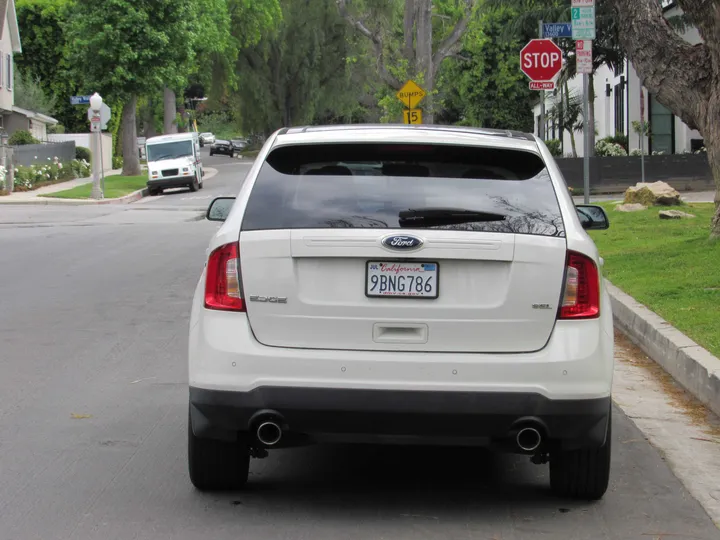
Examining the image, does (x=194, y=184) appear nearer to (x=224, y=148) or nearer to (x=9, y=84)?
(x=9, y=84)

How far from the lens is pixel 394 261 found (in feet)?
16.3

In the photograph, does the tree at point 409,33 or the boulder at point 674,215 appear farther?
the tree at point 409,33

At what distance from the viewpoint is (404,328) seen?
4.97m

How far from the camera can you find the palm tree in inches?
1452

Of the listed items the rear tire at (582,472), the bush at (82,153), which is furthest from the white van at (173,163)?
the rear tire at (582,472)

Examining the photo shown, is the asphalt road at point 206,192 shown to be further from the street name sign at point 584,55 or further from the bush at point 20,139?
the street name sign at point 584,55

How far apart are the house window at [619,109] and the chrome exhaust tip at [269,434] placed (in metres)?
36.6

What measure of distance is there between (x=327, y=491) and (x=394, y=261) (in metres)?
1.35

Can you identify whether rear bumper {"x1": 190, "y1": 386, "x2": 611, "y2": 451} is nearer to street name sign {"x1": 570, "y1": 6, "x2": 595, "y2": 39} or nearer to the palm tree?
street name sign {"x1": 570, "y1": 6, "x2": 595, "y2": 39}

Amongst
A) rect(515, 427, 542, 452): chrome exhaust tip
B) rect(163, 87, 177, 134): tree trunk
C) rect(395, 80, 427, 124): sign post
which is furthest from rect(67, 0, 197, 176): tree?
rect(515, 427, 542, 452): chrome exhaust tip

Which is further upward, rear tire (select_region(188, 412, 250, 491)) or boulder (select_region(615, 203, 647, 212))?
boulder (select_region(615, 203, 647, 212))

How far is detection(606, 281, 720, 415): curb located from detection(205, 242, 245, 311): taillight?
369cm

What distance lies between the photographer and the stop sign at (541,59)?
18.9 metres

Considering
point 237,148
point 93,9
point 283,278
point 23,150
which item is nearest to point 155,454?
point 283,278
